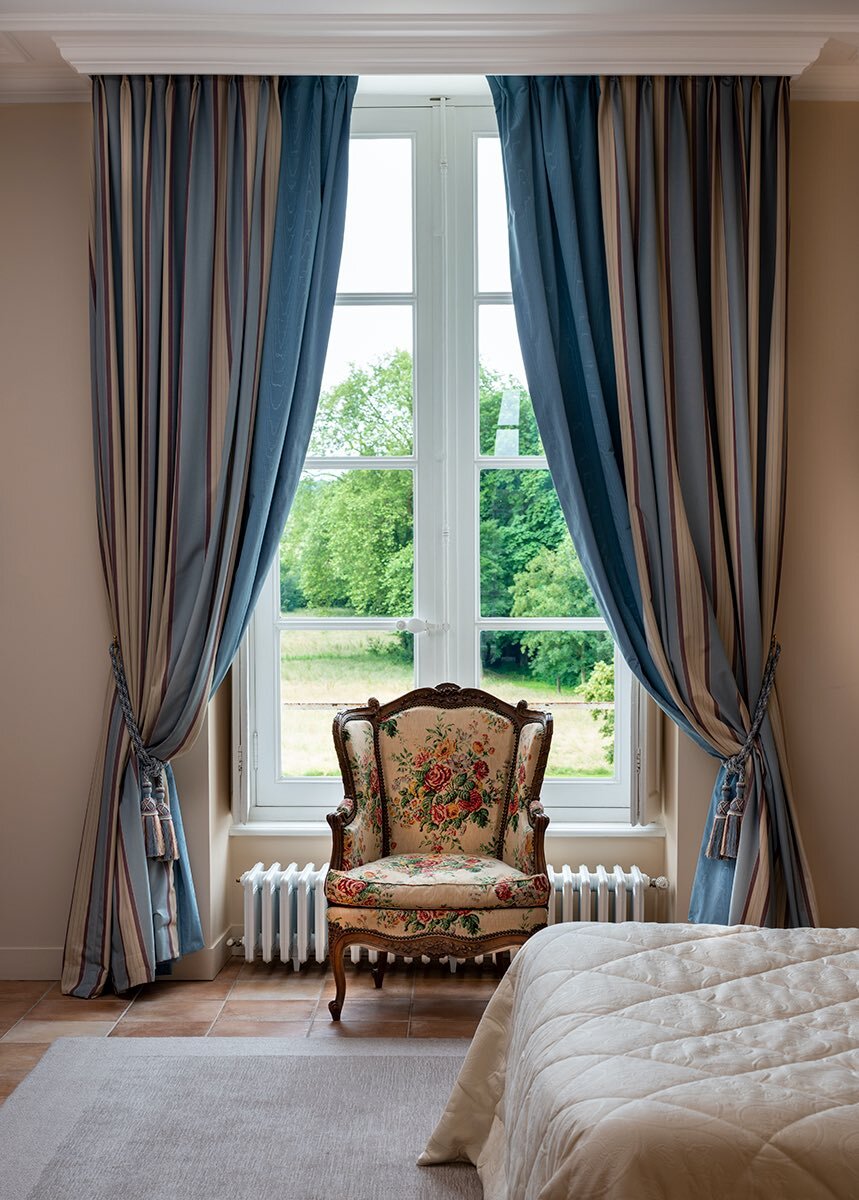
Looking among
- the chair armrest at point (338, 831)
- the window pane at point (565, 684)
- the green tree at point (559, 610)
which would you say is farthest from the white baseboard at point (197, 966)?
the green tree at point (559, 610)

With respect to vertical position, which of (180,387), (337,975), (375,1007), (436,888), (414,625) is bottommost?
(375,1007)

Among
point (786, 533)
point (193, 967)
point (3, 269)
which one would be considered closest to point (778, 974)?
point (786, 533)

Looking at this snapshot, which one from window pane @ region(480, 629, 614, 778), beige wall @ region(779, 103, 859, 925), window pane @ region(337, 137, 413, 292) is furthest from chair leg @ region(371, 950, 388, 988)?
window pane @ region(337, 137, 413, 292)

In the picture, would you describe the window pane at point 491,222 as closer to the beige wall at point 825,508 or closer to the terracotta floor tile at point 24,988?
the beige wall at point 825,508

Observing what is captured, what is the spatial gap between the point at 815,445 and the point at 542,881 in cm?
173

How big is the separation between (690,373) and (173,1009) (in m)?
2.65

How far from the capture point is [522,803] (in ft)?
11.8

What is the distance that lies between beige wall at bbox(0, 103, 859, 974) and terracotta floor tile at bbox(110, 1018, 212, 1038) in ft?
1.36

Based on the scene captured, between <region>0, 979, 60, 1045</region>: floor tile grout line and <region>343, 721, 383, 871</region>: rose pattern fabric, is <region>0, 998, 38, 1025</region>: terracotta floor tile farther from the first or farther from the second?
<region>343, 721, 383, 871</region>: rose pattern fabric

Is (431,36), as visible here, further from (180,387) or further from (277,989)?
(277,989)

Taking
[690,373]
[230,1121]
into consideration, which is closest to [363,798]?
[230,1121]

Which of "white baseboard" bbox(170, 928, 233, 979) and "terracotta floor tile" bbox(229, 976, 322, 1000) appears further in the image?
"white baseboard" bbox(170, 928, 233, 979)

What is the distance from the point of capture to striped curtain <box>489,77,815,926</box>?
11.6 ft

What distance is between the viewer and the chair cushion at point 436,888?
329cm
